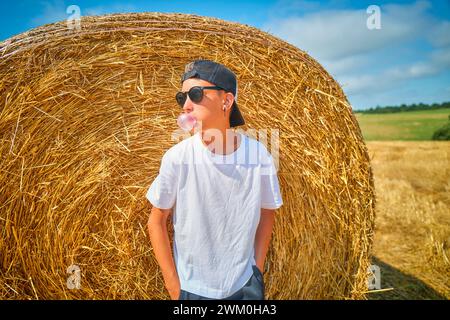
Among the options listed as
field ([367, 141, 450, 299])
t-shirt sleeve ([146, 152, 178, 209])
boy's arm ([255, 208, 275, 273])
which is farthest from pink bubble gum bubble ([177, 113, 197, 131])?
field ([367, 141, 450, 299])

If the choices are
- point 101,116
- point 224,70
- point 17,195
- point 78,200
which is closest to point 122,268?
point 78,200

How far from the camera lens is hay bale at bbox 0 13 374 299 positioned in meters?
2.26

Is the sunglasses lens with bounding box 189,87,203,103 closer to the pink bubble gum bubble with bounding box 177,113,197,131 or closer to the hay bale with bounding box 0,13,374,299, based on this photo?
the pink bubble gum bubble with bounding box 177,113,197,131

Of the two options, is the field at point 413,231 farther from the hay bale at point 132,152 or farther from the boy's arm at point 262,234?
the boy's arm at point 262,234

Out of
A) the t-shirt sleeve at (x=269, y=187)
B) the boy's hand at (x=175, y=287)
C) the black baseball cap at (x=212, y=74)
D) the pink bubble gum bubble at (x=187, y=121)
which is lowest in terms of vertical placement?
the boy's hand at (x=175, y=287)

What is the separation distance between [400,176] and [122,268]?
15.8 feet

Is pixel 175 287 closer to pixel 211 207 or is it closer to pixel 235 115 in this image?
pixel 211 207

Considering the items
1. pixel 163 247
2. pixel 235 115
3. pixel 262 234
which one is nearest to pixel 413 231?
pixel 262 234

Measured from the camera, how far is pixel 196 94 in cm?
175

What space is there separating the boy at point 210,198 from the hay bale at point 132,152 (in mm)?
663

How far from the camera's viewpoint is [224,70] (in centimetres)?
181

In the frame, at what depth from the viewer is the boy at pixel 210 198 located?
1757 millimetres

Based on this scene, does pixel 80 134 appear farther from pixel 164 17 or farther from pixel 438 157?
pixel 438 157

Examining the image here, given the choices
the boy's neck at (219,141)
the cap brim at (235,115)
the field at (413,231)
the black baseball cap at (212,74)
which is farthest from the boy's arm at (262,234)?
the field at (413,231)
